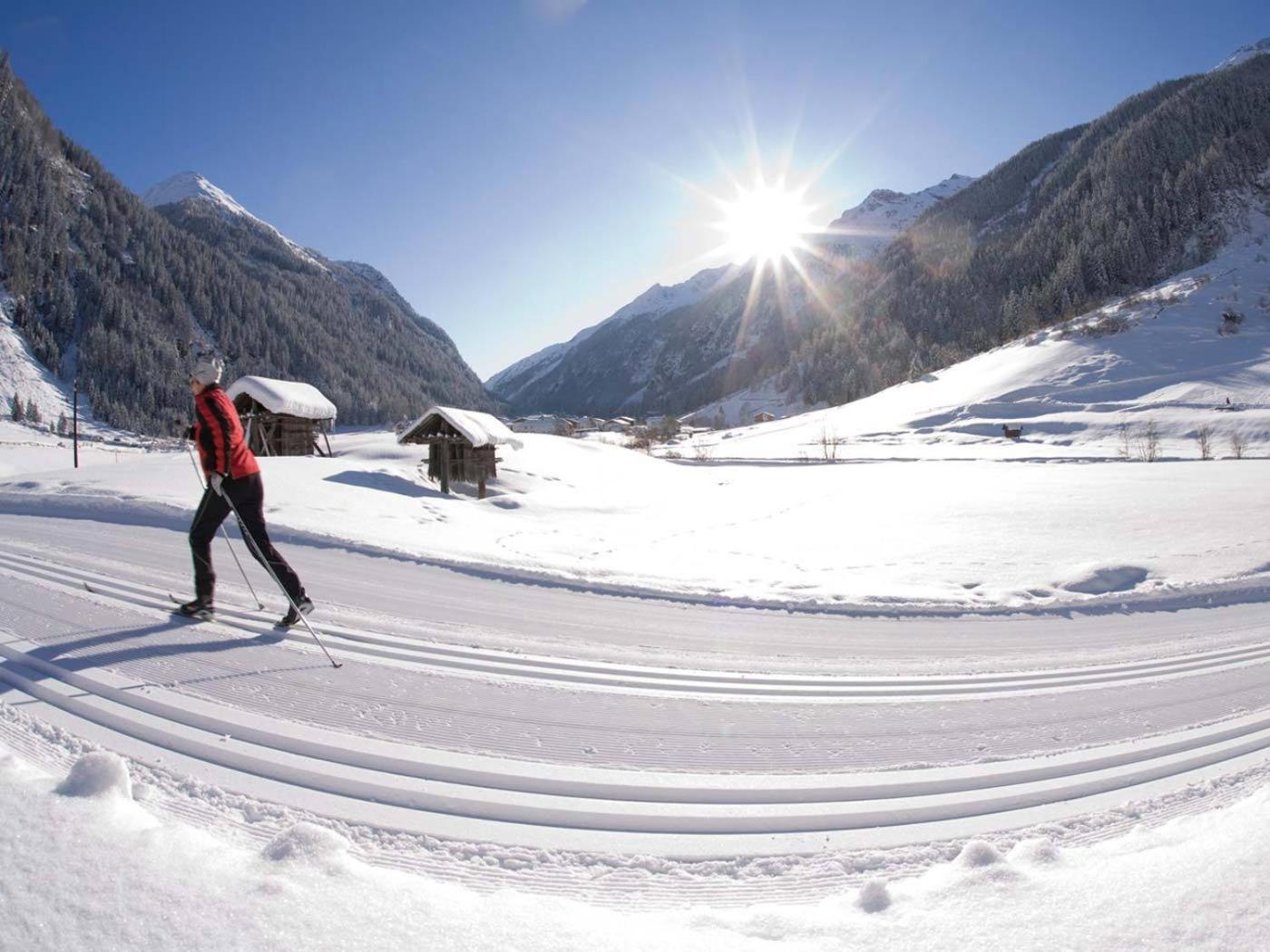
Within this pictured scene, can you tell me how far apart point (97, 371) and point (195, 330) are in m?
30.8

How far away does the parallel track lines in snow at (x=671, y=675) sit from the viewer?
4262mm

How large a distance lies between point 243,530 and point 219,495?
0.38m

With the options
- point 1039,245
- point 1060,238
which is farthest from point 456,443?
point 1039,245

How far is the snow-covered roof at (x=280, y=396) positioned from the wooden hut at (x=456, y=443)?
8.27 meters

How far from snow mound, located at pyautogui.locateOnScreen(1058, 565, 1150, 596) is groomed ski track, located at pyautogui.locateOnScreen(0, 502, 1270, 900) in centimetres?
213

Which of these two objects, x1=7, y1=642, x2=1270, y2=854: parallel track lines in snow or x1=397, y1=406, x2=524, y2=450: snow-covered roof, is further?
x1=397, y1=406, x2=524, y2=450: snow-covered roof

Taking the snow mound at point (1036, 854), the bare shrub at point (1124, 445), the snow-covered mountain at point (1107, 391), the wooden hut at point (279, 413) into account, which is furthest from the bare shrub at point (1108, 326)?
the snow mound at point (1036, 854)

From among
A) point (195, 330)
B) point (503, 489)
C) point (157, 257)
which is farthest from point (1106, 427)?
point (157, 257)

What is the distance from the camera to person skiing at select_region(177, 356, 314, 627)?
188 inches

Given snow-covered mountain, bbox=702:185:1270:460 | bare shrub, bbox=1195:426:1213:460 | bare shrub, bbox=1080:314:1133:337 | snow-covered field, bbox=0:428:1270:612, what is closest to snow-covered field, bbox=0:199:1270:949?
snow-covered field, bbox=0:428:1270:612

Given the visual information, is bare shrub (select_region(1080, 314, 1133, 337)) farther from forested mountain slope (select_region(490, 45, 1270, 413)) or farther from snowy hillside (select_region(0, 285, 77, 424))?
snowy hillside (select_region(0, 285, 77, 424))

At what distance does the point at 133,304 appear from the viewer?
118 metres

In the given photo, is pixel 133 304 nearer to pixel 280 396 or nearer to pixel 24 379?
pixel 24 379

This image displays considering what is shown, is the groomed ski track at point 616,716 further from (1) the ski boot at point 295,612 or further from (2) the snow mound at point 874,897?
(2) the snow mound at point 874,897
